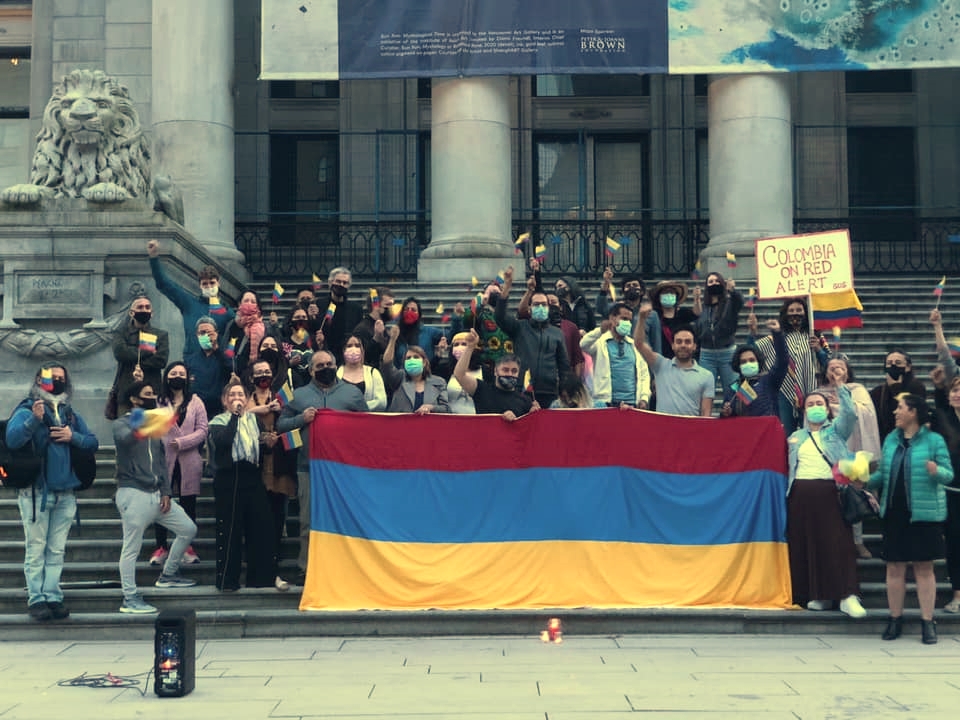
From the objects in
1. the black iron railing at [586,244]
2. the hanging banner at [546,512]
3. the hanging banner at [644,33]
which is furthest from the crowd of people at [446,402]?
the black iron railing at [586,244]

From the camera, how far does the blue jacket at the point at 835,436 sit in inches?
518

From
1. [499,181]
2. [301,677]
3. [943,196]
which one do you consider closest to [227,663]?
[301,677]

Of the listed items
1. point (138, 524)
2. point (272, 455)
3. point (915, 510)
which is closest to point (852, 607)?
point (915, 510)

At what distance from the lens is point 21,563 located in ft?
46.0

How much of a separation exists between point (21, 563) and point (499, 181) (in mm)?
12025

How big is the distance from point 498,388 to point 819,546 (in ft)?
10.6

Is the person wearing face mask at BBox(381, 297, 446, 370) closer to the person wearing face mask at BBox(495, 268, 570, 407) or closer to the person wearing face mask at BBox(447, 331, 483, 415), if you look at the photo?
the person wearing face mask at BBox(495, 268, 570, 407)

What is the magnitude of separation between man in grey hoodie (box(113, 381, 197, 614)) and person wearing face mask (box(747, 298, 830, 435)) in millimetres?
5751

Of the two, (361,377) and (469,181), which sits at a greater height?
(469,181)

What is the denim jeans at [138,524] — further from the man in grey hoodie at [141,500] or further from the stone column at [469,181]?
the stone column at [469,181]

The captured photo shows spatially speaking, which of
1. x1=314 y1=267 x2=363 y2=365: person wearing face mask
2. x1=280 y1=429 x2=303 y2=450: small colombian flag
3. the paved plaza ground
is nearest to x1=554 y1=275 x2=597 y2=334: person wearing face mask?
x1=314 y1=267 x2=363 y2=365: person wearing face mask

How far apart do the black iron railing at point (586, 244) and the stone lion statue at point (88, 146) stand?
896cm

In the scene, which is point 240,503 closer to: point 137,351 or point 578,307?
point 137,351

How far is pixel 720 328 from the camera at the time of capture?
52.1 feet
